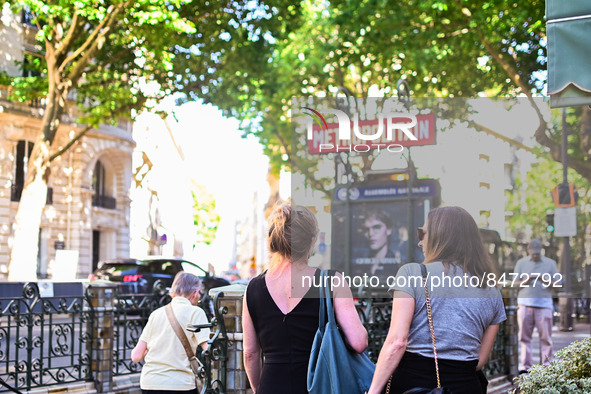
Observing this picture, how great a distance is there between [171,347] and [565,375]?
295 centimetres

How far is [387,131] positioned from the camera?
4.87m

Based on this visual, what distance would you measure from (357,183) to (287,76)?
19.1m

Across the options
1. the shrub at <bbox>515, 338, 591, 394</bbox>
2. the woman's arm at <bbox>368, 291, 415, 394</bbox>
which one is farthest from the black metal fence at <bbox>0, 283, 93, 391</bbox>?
the woman's arm at <bbox>368, 291, 415, 394</bbox>

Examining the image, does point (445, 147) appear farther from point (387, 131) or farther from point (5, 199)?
point (5, 199)

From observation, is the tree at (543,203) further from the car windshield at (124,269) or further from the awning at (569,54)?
the car windshield at (124,269)

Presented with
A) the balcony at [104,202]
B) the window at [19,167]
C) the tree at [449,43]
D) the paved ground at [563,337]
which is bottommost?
the paved ground at [563,337]

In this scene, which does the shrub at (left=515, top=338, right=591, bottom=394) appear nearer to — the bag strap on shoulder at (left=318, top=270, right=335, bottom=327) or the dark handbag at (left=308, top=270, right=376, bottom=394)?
the dark handbag at (left=308, top=270, right=376, bottom=394)

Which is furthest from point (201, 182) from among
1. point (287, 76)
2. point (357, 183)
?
point (357, 183)

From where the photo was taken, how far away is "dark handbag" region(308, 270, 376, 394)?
3934mm

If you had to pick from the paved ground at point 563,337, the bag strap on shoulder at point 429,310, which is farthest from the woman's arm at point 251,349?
the paved ground at point 563,337

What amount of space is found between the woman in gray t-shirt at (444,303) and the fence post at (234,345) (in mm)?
2783

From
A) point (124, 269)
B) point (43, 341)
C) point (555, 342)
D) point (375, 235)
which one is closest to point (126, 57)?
point (124, 269)

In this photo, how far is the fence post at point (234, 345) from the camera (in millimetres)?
6586

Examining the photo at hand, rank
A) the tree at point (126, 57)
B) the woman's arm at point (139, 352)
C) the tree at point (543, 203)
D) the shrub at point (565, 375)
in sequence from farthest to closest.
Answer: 1. the tree at point (126, 57)
2. the woman's arm at point (139, 352)
3. the tree at point (543, 203)
4. the shrub at point (565, 375)
